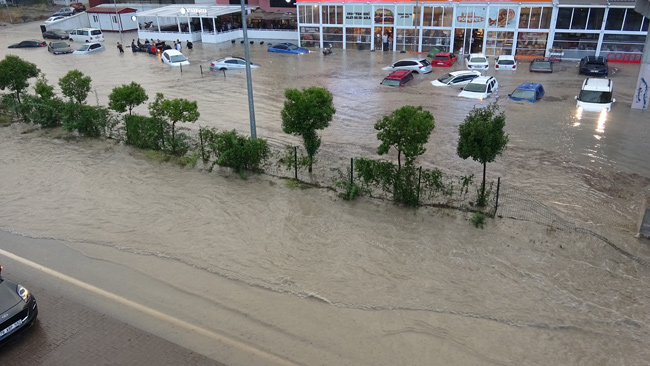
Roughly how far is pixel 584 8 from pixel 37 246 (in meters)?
34.9

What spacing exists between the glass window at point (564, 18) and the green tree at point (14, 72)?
32223mm

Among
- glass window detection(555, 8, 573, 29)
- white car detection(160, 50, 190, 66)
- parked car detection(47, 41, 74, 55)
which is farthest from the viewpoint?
parked car detection(47, 41, 74, 55)

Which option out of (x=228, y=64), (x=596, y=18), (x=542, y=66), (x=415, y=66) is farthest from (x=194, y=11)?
(x=596, y=18)

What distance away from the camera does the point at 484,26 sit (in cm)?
3497

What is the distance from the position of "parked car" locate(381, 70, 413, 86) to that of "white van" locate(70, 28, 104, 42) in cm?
3095

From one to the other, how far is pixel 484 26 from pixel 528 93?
1360 centimetres

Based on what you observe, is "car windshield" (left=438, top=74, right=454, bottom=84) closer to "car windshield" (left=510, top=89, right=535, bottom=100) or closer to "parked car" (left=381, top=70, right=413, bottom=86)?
"parked car" (left=381, top=70, right=413, bottom=86)

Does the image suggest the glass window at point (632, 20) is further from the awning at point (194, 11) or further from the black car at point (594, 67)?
the awning at point (194, 11)

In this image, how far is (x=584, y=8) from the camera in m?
32.6

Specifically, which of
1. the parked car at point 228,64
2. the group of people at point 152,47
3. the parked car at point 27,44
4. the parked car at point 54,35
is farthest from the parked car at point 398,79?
the parked car at point 54,35

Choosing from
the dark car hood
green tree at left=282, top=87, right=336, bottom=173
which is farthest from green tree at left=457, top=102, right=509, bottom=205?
the dark car hood

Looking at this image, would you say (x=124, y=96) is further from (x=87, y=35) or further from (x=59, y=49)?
(x=87, y=35)

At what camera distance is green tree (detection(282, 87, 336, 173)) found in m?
14.0

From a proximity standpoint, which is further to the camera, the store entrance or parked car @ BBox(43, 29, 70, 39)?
parked car @ BBox(43, 29, 70, 39)
